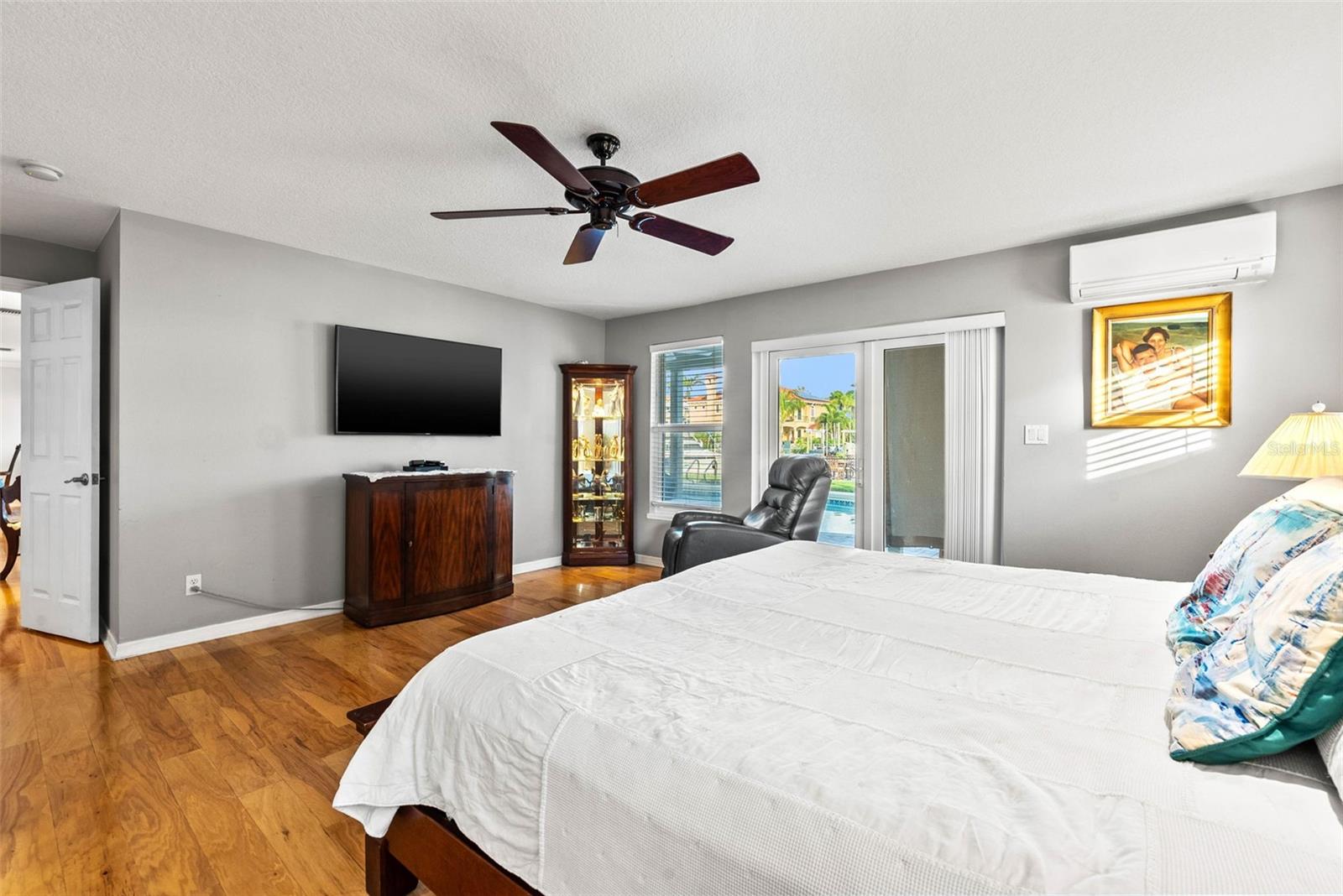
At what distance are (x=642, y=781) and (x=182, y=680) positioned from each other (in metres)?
3.05

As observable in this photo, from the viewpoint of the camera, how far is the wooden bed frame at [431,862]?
1.19 meters

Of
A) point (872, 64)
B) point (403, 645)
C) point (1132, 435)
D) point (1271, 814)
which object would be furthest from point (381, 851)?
point (1132, 435)

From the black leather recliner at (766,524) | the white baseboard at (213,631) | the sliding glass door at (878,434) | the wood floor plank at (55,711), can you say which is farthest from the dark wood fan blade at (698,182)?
the white baseboard at (213,631)

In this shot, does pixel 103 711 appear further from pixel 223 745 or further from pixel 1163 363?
pixel 1163 363

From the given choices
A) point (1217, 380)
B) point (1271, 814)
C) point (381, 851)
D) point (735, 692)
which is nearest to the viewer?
point (1271, 814)

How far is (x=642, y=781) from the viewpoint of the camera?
0.97m

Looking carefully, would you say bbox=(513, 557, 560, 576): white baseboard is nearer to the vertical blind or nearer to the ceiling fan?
the ceiling fan

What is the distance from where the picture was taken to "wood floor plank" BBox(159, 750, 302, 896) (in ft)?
5.19

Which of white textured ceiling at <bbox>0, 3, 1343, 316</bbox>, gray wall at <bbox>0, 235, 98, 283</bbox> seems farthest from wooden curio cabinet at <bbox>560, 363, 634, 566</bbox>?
gray wall at <bbox>0, 235, 98, 283</bbox>

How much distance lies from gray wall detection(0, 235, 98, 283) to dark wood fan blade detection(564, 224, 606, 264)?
325cm

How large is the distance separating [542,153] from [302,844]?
220cm

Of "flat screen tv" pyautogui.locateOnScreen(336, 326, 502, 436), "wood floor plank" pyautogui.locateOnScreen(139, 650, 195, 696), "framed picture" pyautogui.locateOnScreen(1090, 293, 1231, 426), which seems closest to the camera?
"wood floor plank" pyautogui.locateOnScreen(139, 650, 195, 696)

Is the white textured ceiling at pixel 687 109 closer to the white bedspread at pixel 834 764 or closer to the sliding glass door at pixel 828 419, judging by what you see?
the sliding glass door at pixel 828 419

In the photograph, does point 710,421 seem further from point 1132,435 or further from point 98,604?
point 98,604
